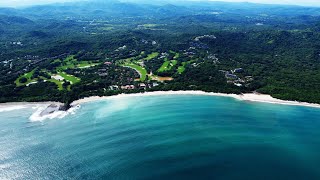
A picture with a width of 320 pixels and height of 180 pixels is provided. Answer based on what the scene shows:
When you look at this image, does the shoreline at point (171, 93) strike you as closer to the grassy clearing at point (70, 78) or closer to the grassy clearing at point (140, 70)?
the grassy clearing at point (140, 70)

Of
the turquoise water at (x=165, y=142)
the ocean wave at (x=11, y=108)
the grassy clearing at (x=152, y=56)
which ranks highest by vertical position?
the grassy clearing at (x=152, y=56)

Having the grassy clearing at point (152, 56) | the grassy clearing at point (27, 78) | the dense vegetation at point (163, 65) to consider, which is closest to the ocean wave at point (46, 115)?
the dense vegetation at point (163, 65)

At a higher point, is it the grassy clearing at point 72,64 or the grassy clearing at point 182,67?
the grassy clearing at point 182,67

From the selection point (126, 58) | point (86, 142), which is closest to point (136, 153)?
point (86, 142)

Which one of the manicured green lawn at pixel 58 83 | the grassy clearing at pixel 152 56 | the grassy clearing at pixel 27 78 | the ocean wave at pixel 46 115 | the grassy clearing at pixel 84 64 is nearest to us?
the ocean wave at pixel 46 115

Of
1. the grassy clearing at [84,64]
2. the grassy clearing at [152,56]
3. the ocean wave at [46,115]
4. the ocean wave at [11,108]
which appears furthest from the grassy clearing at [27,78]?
the grassy clearing at [152,56]

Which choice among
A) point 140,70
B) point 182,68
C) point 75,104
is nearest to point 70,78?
point 140,70

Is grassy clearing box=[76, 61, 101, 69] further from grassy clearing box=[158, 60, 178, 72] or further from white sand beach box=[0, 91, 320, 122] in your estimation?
→ white sand beach box=[0, 91, 320, 122]

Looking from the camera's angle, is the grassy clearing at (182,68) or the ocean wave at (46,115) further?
the grassy clearing at (182,68)

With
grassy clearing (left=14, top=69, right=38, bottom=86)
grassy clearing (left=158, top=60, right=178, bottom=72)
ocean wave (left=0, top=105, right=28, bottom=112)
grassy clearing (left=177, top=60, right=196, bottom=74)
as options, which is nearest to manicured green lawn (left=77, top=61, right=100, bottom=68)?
grassy clearing (left=14, top=69, right=38, bottom=86)

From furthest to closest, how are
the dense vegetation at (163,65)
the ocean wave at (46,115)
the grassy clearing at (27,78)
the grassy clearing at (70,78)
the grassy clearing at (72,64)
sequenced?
the grassy clearing at (72,64)
the grassy clearing at (70,78)
the grassy clearing at (27,78)
the dense vegetation at (163,65)
the ocean wave at (46,115)
